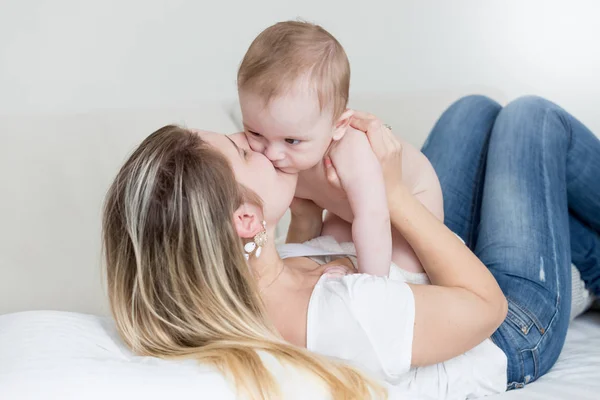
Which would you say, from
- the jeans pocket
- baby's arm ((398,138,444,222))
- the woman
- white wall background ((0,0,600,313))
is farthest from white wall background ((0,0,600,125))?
the jeans pocket

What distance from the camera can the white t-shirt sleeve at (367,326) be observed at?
1.35m

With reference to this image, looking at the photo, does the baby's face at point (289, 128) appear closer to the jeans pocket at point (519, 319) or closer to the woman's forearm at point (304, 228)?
the woman's forearm at point (304, 228)

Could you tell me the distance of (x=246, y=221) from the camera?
1353mm

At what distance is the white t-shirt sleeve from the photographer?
1351mm

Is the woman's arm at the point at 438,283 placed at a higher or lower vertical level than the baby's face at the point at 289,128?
lower

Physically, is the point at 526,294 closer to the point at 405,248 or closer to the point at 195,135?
the point at 405,248

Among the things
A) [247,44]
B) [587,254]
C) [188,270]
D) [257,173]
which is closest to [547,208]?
[587,254]

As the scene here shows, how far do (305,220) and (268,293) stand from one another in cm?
48

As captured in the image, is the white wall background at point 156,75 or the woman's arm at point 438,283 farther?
the white wall background at point 156,75

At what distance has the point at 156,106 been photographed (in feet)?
8.34

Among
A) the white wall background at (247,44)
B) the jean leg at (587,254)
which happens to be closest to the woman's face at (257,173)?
the jean leg at (587,254)

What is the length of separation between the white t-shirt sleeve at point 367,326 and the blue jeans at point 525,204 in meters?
0.38

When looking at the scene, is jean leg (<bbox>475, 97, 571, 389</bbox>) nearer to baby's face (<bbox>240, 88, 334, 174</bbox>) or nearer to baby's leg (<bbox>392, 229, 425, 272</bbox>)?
baby's leg (<bbox>392, 229, 425, 272</bbox>)

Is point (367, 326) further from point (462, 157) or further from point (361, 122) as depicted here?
point (462, 157)
